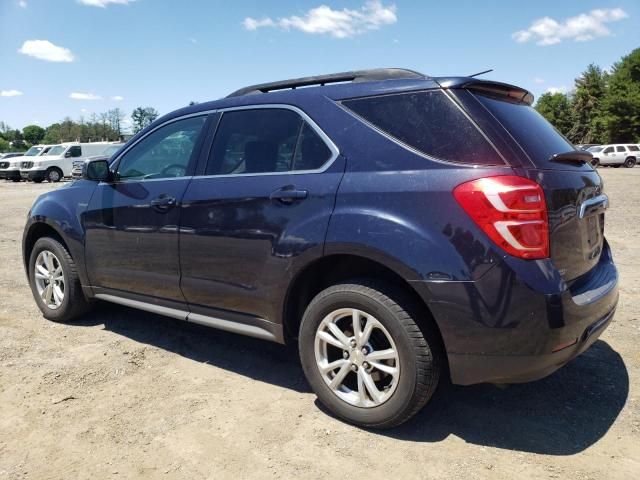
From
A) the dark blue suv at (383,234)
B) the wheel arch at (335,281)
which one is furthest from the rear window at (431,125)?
the wheel arch at (335,281)

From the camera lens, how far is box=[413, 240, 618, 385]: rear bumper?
2.37 meters

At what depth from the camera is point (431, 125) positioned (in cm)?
269

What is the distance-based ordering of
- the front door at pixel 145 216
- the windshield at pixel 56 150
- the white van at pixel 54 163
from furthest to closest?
the windshield at pixel 56 150, the white van at pixel 54 163, the front door at pixel 145 216

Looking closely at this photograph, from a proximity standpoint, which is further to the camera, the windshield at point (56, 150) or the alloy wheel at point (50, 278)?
the windshield at point (56, 150)

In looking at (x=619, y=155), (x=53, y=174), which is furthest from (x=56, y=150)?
(x=619, y=155)

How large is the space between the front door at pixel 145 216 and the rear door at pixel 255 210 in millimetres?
157

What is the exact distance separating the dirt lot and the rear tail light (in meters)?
1.04

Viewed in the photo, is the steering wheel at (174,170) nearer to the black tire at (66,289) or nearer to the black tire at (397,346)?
the black tire at (66,289)

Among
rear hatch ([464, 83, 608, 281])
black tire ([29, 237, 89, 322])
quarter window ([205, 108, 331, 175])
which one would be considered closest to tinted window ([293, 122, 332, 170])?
quarter window ([205, 108, 331, 175])

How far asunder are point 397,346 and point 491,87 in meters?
1.48

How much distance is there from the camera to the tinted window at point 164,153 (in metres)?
3.73

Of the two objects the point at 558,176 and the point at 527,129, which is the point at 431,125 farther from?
the point at 558,176

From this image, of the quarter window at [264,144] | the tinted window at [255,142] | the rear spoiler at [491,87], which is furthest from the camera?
the tinted window at [255,142]

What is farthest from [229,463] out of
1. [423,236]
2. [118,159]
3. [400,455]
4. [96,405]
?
[118,159]
